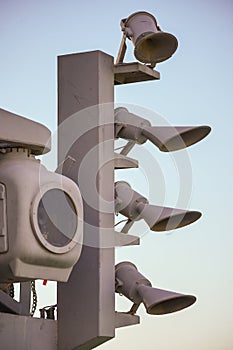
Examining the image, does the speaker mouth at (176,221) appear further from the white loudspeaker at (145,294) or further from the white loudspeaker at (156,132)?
the white loudspeaker at (156,132)

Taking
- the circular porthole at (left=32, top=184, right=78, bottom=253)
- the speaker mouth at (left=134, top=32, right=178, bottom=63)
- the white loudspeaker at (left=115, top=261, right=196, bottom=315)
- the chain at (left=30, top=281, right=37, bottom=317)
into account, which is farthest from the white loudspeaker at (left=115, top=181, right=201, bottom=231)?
the speaker mouth at (left=134, top=32, right=178, bottom=63)

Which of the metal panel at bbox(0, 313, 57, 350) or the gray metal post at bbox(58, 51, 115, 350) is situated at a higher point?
the gray metal post at bbox(58, 51, 115, 350)

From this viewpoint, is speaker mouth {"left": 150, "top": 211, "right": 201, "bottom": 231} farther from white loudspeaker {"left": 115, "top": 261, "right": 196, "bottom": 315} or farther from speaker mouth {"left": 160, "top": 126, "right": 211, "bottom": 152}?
speaker mouth {"left": 160, "top": 126, "right": 211, "bottom": 152}

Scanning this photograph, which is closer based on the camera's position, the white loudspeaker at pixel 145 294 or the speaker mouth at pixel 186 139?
the white loudspeaker at pixel 145 294

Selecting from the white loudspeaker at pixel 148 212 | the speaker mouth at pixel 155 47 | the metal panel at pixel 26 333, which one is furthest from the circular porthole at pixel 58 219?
the speaker mouth at pixel 155 47

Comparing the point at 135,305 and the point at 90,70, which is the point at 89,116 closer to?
the point at 90,70

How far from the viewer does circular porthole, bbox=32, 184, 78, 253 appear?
63.2 feet

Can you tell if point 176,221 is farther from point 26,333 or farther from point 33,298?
point 26,333

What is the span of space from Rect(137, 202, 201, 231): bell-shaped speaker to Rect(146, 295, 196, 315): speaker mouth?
3.27 ft

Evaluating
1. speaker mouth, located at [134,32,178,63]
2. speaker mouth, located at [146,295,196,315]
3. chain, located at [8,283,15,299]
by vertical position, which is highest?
speaker mouth, located at [134,32,178,63]

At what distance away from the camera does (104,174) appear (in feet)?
66.8

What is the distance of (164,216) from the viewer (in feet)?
66.7

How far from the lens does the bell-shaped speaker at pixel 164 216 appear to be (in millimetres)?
20328

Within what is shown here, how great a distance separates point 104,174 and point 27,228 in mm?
1886
